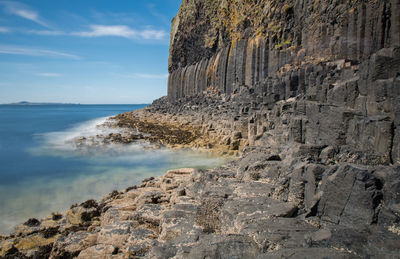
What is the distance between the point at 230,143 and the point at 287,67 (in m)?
11.4

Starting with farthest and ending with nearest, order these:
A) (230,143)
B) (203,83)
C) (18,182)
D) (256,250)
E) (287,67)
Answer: (203,83), (287,67), (230,143), (18,182), (256,250)

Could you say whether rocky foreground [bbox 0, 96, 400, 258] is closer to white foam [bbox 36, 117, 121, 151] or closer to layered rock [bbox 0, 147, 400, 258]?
layered rock [bbox 0, 147, 400, 258]

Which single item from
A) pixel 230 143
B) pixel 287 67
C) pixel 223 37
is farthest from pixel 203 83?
pixel 230 143

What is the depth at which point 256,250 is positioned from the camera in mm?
3174

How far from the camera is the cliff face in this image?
5.70 metres

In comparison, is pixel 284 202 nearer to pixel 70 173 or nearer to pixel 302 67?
pixel 70 173

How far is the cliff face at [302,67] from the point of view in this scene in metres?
5.70

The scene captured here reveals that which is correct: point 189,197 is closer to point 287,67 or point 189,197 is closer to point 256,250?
point 256,250

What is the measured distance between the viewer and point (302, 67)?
19.3 m

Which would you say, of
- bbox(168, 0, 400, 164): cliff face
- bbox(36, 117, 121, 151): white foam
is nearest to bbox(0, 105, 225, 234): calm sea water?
bbox(36, 117, 121, 151): white foam

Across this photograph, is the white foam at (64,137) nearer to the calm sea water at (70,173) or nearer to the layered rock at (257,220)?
the calm sea water at (70,173)

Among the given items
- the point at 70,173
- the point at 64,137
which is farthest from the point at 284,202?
Result: the point at 64,137

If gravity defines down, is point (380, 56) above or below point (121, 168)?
above

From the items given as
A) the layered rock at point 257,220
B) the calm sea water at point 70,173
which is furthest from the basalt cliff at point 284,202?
the calm sea water at point 70,173
